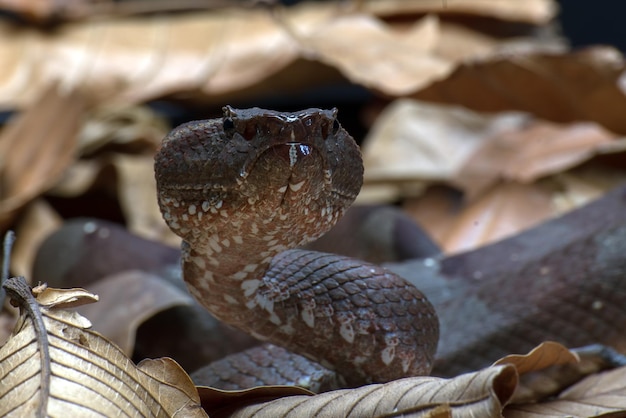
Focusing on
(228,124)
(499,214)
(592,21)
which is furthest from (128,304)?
(592,21)

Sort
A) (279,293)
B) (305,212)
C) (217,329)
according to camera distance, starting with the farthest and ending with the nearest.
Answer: (217,329) → (279,293) → (305,212)

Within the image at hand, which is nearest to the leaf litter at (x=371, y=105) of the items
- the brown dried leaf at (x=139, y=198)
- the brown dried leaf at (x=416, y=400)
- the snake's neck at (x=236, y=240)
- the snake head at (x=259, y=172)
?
the brown dried leaf at (x=139, y=198)

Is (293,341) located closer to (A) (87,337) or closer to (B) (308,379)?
(B) (308,379)

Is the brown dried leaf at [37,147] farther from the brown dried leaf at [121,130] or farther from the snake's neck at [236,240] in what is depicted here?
the snake's neck at [236,240]

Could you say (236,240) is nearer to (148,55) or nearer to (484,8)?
(148,55)


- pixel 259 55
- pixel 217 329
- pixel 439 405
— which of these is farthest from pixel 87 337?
pixel 259 55
